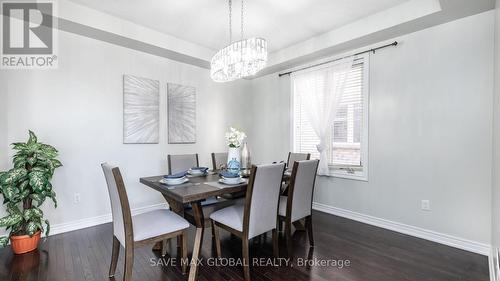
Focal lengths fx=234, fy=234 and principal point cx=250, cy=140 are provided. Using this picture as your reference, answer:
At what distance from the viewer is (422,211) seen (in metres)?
2.77

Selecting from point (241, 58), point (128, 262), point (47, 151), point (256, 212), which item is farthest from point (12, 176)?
point (241, 58)

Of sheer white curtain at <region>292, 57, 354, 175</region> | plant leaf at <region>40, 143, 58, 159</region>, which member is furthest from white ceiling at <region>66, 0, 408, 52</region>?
plant leaf at <region>40, 143, 58, 159</region>

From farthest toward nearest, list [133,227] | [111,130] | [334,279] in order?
[111,130] < [334,279] < [133,227]

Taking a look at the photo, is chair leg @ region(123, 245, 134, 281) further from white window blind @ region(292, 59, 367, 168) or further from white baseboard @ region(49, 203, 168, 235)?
white window blind @ region(292, 59, 367, 168)

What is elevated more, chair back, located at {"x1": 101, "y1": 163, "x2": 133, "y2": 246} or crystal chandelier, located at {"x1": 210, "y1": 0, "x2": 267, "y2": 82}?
crystal chandelier, located at {"x1": 210, "y1": 0, "x2": 267, "y2": 82}

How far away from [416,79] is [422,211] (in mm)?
1574

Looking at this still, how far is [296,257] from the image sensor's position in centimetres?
231

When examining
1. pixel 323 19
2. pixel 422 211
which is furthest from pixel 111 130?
pixel 422 211

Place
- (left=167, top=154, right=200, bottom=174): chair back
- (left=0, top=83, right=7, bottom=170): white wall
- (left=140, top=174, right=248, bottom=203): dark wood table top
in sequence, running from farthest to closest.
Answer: (left=167, top=154, right=200, bottom=174): chair back
(left=0, top=83, right=7, bottom=170): white wall
(left=140, top=174, right=248, bottom=203): dark wood table top

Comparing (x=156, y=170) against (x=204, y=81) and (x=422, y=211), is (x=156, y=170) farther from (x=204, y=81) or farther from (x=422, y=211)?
(x=422, y=211)

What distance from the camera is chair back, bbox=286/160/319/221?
2281 mm

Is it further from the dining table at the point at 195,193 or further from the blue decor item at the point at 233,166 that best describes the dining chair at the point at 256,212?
the blue decor item at the point at 233,166

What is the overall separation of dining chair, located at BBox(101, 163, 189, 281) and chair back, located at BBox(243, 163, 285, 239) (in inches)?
22.4

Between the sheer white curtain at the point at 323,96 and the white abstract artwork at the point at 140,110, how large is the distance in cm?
241
